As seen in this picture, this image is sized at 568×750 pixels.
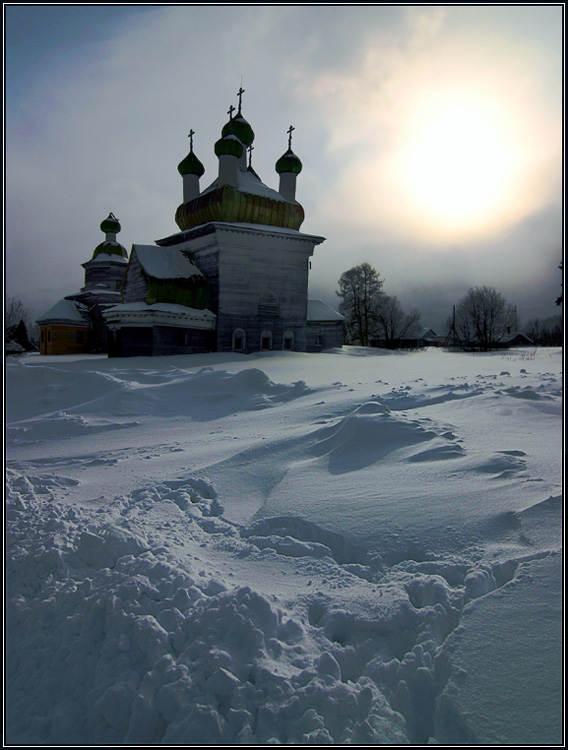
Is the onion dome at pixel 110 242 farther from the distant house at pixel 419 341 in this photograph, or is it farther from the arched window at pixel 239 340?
the distant house at pixel 419 341

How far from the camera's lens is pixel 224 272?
1938 cm

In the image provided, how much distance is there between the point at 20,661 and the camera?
1990mm

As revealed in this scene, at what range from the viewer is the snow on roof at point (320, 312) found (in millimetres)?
24719

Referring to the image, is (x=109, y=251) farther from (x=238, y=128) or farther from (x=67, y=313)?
(x=238, y=128)

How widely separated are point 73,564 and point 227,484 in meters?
1.53

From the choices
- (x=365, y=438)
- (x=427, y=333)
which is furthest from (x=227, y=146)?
(x=427, y=333)

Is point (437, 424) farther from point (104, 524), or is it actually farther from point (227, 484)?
point (104, 524)

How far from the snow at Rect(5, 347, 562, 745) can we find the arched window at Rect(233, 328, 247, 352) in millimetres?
15222

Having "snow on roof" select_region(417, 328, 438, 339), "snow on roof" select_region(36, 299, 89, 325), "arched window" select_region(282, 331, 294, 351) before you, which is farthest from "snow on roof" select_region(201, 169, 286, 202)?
"snow on roof" select_region(417, 328, 438, 339)

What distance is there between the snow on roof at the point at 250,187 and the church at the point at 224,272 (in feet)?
0.27

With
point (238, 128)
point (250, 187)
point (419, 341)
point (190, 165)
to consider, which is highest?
point (238, 128)

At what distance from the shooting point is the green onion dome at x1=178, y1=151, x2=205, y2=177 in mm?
22328

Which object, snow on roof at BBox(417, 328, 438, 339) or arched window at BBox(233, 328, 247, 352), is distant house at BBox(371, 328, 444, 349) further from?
arched window at BBox(233, 328, 247, 352)

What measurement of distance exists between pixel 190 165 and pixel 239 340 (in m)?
10.1
